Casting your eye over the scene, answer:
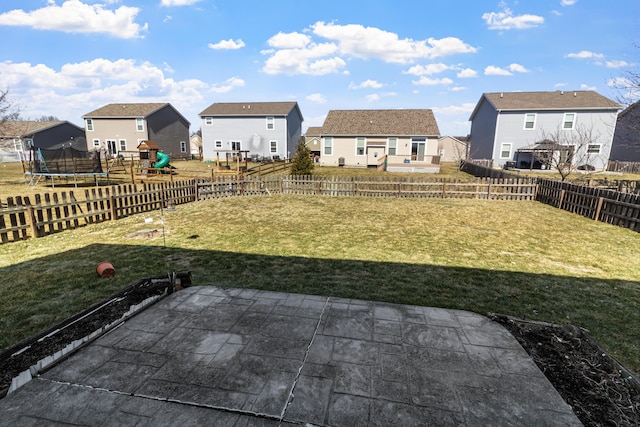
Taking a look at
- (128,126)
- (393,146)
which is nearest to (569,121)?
(393,146)

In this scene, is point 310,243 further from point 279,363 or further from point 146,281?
point 279,363

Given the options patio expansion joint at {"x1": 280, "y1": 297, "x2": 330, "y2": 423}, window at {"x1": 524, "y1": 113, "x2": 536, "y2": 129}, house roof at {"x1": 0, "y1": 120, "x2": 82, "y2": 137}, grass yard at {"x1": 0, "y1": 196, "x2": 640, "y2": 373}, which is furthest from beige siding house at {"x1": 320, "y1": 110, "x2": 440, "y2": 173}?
Result: house roof at {"x1": 0, "y1": 120, "x2": 82, "y2": 137}

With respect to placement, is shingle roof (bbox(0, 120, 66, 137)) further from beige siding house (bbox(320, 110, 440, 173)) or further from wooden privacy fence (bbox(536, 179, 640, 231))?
wooden privacy fence (bbox(536, 179, 640, 231))

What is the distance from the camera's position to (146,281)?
5.74 meters

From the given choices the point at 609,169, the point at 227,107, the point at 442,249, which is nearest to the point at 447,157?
the point at 609,169

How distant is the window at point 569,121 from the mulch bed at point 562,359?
37.1 meters

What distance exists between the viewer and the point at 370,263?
24.4 ft

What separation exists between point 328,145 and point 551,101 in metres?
24.0

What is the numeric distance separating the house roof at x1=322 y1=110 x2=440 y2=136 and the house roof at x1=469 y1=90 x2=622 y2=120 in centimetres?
755

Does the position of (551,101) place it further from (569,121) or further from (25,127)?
(25,127)

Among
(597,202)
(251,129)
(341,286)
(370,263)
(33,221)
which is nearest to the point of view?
(341,286)

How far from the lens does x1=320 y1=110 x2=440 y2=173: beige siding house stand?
1328 inches

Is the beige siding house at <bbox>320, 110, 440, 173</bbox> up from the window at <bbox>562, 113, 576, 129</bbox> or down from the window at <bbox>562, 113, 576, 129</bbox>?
down

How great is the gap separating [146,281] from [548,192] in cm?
1811
